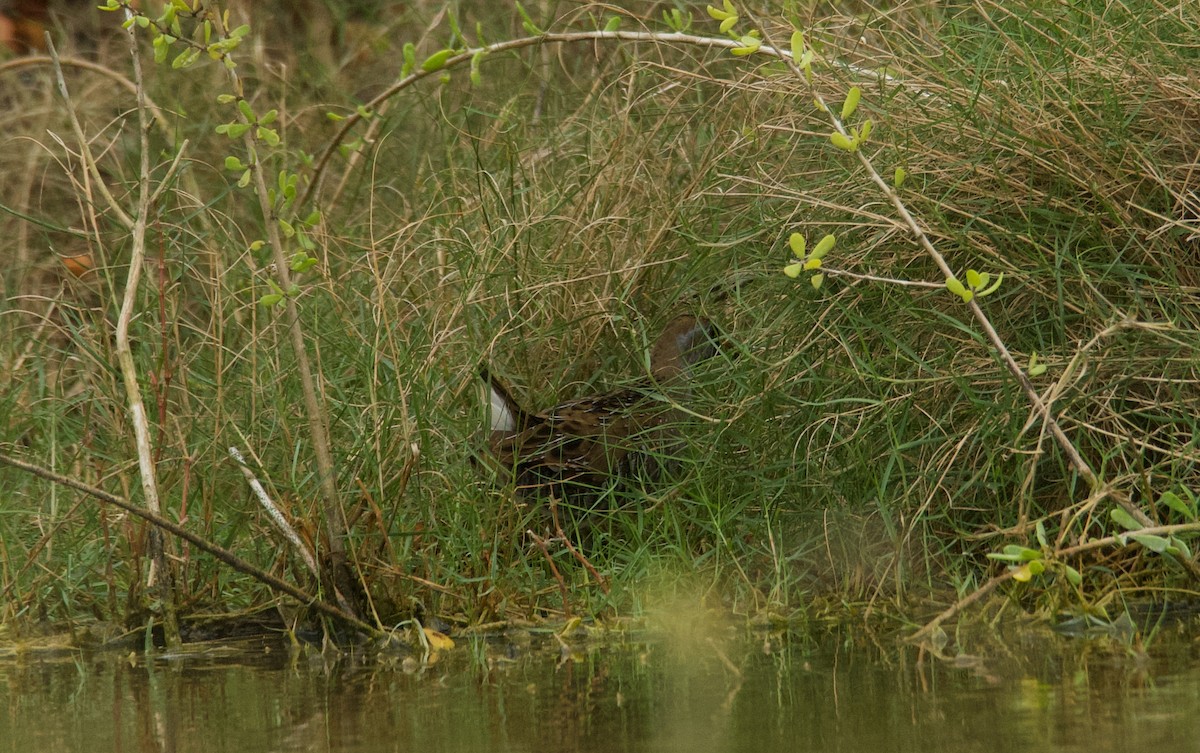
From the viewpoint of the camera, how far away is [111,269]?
4.31 metres

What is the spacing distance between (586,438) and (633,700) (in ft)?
4.88

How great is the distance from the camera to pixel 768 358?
4273mm

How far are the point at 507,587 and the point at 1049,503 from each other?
1422mm

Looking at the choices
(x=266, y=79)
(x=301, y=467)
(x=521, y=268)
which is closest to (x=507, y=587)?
(x=301, y=467)

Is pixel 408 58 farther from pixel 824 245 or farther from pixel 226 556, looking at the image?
pixel 226 556

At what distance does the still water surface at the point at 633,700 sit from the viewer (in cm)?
257

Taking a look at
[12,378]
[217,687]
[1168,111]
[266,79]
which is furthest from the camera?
[266,79]

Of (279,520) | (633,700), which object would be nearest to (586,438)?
(279,520)

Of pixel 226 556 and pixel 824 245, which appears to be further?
pixel 226 556

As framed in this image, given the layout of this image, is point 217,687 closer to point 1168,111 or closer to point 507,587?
point 507,587

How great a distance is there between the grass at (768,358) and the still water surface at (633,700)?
345 millimetres

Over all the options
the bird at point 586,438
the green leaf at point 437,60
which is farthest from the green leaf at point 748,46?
the bird at point 586,438

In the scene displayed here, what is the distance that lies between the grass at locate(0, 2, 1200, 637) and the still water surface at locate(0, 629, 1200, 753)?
0.35m

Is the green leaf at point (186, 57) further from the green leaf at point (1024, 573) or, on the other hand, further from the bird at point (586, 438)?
the green leaf at point (1024, 573)
